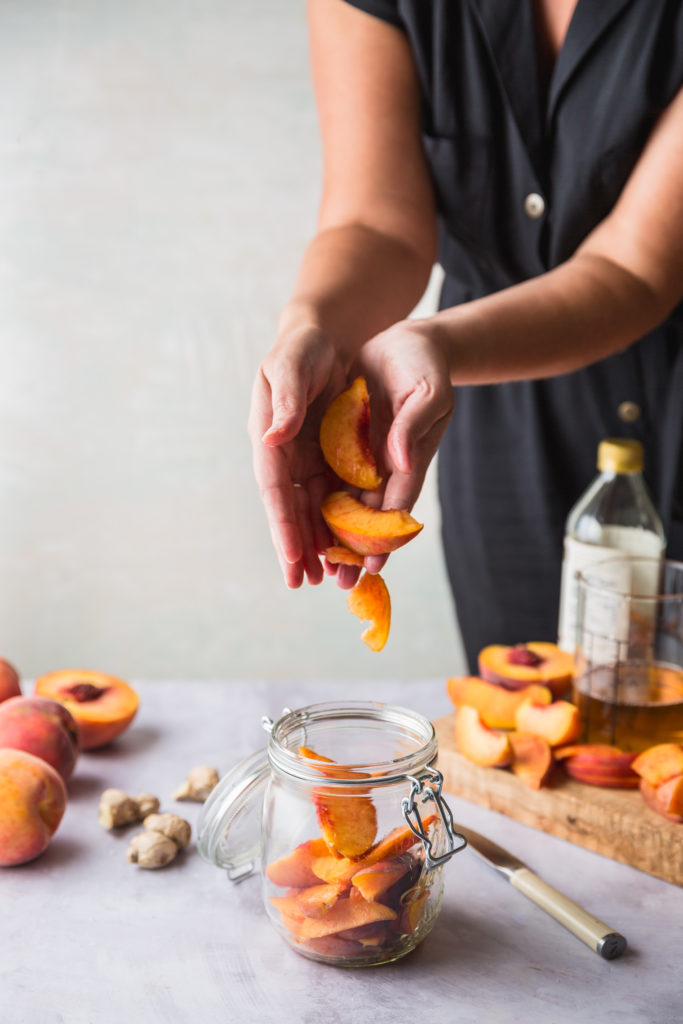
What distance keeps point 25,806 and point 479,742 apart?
0.48 m

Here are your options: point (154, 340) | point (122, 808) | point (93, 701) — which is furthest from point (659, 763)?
point (154, 340)

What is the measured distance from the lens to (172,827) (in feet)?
3.20

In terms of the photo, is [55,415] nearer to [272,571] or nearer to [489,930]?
[272,571]

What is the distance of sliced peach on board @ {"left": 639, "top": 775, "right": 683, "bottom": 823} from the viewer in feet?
3.12

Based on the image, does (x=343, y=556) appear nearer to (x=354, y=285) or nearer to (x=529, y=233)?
(x=354, y=285)

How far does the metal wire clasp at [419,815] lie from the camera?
77 cm

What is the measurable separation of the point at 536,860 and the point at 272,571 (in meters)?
1.88

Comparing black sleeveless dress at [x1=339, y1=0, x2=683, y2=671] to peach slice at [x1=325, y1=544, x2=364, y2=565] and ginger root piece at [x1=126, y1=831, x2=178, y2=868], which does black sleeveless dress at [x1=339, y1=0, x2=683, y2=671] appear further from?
ginger root piece at [x1=126, y1=831, x2=178, y2=868]

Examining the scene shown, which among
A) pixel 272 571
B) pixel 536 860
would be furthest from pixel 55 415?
pixel 536 860

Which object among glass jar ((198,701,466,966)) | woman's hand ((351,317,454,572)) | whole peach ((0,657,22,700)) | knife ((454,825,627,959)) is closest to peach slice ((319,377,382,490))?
woman's hand ((351,317,454,572))

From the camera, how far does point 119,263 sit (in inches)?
102

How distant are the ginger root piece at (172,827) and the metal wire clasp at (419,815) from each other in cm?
27

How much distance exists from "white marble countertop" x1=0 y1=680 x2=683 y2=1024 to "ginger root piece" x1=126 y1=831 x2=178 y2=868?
11 millimetres

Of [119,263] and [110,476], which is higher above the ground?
[119,263]
